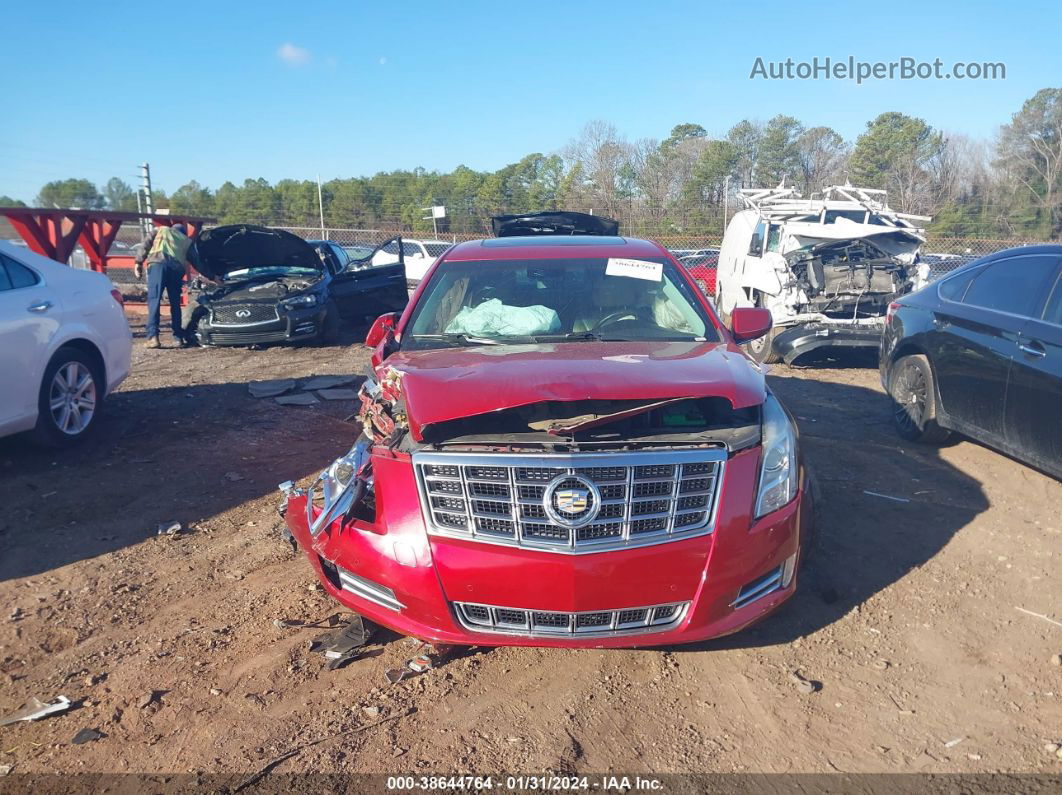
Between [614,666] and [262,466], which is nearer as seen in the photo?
[614,666]

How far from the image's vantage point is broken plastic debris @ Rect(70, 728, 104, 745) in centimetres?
275

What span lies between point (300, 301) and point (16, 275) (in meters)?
5.34

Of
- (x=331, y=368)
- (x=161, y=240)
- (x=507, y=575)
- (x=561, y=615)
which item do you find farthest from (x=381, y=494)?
(x=161, y=240)

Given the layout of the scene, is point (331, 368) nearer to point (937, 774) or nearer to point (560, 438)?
point (560, 438)

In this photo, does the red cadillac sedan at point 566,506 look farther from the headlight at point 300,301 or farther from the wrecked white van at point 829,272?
the headlight at point 300,301

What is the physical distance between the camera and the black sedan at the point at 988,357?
477cm

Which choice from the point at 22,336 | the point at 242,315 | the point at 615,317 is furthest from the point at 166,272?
the point at 615,317

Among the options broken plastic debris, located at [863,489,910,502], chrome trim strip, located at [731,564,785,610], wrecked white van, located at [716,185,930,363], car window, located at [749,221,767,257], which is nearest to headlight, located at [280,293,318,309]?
wrecked white van, located at [716,185,930,363]

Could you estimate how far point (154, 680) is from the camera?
312 cm

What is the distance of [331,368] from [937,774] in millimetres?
8347

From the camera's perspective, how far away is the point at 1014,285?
17.8 feet

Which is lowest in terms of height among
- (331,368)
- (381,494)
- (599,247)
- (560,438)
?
(331,368)

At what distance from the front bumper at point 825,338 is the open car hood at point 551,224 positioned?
8.46 feet

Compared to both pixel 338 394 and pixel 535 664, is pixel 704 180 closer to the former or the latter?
pixel 338 394
